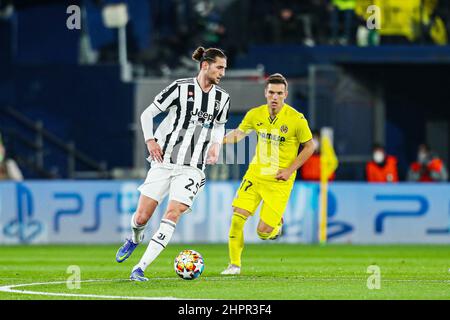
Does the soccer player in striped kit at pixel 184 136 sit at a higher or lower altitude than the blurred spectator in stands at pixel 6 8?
lower

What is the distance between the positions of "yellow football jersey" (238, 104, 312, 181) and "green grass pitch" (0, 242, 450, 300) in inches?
46.8

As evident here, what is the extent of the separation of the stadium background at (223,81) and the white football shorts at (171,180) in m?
13.0

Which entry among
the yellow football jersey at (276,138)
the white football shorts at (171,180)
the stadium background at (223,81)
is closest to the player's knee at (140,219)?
the white football shorts at (171,180)

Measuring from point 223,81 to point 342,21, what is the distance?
10.7 feet

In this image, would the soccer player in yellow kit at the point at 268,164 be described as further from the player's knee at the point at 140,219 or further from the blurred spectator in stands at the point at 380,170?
the blurred spectator in stands at the point at 380,170

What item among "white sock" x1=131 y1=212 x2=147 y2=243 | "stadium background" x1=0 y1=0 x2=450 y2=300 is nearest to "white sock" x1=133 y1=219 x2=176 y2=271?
"white sock" x1=131 y1=212 x2=147 y2=243

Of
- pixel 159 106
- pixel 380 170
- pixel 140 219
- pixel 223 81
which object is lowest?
pixel 140 219

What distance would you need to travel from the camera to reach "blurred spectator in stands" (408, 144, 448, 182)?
27.0 metres

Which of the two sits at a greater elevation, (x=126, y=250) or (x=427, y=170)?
(x=427, y=170)

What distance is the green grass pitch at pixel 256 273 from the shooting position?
38.7ft

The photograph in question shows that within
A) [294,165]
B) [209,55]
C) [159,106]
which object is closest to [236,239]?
[294,165]

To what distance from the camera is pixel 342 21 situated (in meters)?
29.1

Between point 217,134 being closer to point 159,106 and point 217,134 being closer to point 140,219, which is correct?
point 159,106
